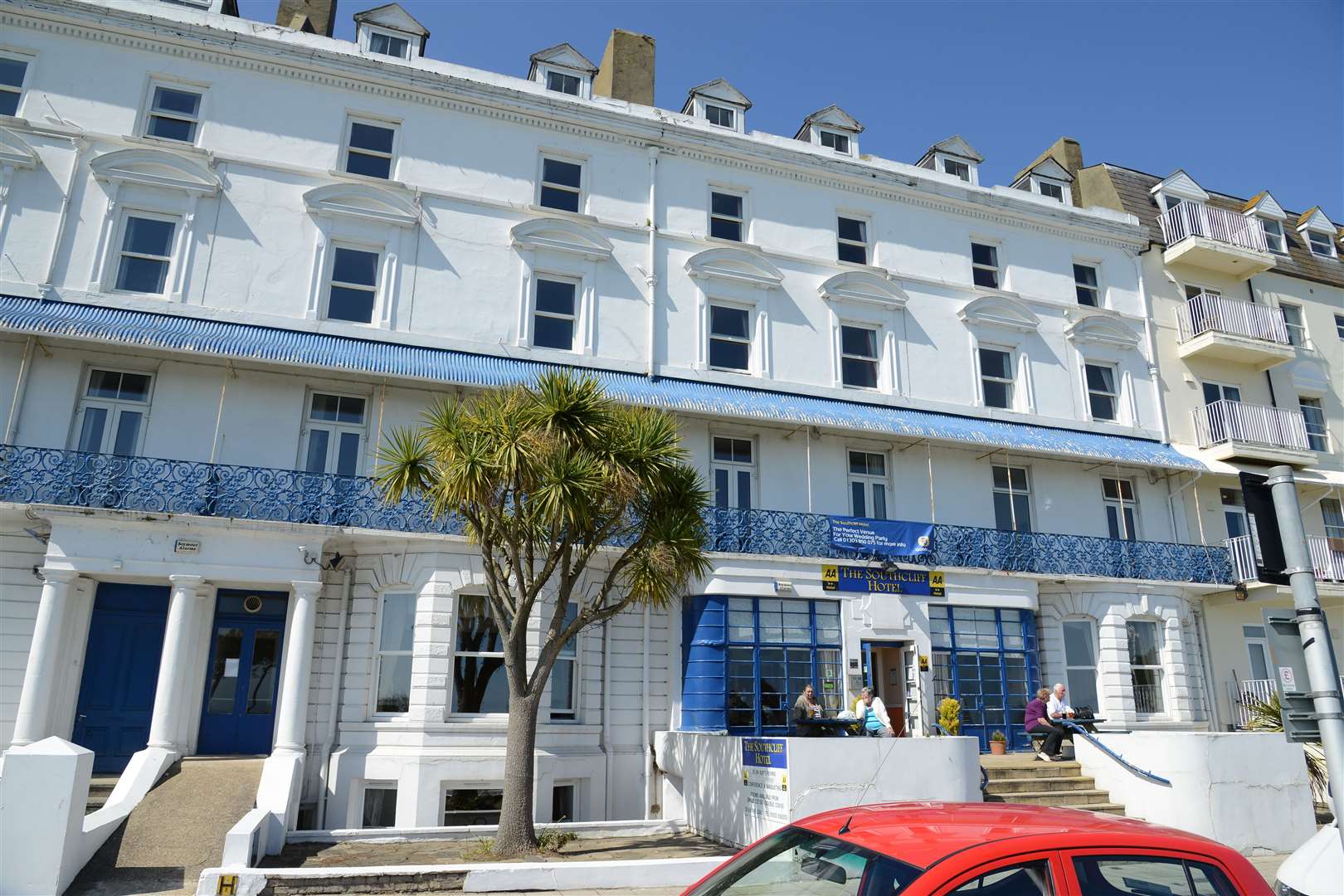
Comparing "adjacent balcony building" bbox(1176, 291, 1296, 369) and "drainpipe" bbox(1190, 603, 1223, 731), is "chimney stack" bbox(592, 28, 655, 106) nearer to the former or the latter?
"adjacent balcony building" bbox(1176, 291, 1296, 369)

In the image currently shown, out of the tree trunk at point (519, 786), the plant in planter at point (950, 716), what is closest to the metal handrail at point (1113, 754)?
the plant in planter at point (950, 716)

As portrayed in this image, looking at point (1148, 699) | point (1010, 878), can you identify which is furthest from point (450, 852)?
point (1148, 699)

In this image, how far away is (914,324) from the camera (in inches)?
843

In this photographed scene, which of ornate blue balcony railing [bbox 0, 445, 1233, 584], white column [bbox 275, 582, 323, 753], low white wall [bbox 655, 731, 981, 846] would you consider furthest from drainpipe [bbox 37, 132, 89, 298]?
low white wall [bbox 655, 731, 981, 846]

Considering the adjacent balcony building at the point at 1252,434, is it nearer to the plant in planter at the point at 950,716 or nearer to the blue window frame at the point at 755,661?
the plant in planter at the point at 950,716

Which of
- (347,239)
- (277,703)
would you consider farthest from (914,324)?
(277,703)

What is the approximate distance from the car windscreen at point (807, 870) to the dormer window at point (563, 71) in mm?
18851

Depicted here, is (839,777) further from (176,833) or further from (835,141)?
(835,141)

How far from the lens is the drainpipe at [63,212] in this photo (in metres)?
16.0

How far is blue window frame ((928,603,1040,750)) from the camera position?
1869 centimetres

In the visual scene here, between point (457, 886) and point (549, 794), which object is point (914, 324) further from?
point (457, 886)

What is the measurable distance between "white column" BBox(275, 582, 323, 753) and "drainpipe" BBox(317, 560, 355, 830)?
1.44 ft

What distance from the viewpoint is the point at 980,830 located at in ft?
14.1

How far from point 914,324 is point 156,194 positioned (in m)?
16.0
